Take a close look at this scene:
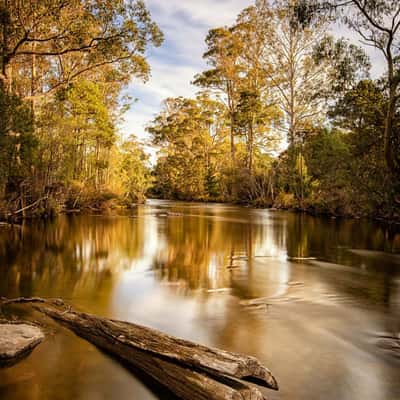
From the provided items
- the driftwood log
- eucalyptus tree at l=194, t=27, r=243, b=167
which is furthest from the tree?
the driftwood log

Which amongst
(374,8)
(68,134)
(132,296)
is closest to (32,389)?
(132,296)

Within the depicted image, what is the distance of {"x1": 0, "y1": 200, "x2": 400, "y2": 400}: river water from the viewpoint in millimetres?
3432

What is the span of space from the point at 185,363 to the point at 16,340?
6.51 feet

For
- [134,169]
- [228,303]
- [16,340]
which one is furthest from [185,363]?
[134,169]

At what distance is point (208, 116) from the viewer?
45.8 metres

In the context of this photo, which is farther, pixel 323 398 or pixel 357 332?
pixel 357 332

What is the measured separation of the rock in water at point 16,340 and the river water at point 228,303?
12 cm

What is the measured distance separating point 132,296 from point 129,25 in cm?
1240

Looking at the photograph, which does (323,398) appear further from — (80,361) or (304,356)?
(80,361)

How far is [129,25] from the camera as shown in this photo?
1506 centimetres

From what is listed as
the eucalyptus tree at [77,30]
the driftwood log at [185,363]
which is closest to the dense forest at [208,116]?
the eucalyptus tree at [77,30]

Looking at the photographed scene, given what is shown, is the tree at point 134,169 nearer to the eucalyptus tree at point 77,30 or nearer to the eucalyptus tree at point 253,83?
the eucalyptus tree at point 253,83

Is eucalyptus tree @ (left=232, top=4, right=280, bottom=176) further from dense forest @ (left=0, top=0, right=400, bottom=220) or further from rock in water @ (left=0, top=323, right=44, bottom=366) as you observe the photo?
rock in water @ (left=0, top=323, right=44, bottom=366)

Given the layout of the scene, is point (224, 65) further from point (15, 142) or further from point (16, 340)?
point (16, 340)
